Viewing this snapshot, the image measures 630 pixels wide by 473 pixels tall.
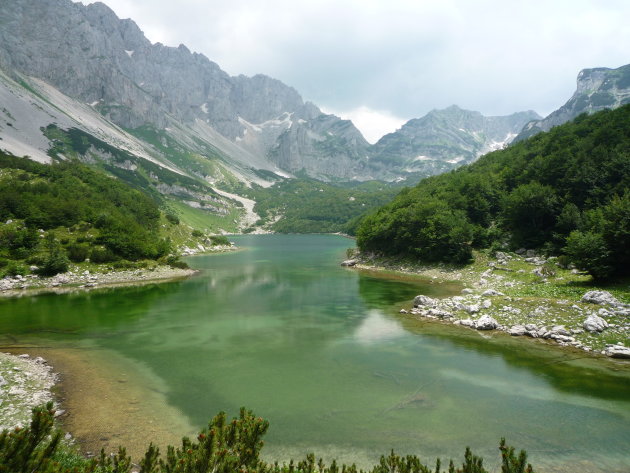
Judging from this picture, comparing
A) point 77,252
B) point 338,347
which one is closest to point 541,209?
point 338,347

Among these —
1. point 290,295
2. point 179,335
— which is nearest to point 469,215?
point 290,295

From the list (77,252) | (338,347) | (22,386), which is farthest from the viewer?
(77,252)

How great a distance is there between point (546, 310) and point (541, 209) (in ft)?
120

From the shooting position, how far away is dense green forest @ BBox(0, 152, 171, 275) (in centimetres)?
5288

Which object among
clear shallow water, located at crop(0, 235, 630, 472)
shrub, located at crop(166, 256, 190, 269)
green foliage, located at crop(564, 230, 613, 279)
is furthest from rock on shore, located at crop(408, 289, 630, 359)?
shrub, located at crop(166, 256, 190, 269)

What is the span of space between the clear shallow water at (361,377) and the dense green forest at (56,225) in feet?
56.0

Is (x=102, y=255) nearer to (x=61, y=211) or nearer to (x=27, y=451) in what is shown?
(x=61, y=211)

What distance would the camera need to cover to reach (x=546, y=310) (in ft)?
91.4

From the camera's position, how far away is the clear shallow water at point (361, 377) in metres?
13.9

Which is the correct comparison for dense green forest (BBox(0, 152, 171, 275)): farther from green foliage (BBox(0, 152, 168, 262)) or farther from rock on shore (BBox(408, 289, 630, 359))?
rock on shore (BBox(408, 289, 630, 359))

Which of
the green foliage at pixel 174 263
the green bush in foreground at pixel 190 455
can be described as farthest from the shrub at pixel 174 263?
the green bush in foreground at pixel 190 455

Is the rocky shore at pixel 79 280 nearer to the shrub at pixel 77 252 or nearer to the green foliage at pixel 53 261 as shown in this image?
the green foliage at pixel 53 261

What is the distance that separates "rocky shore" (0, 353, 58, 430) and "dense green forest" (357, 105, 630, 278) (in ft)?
140

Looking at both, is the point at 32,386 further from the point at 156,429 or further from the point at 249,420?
the point at 249,420
